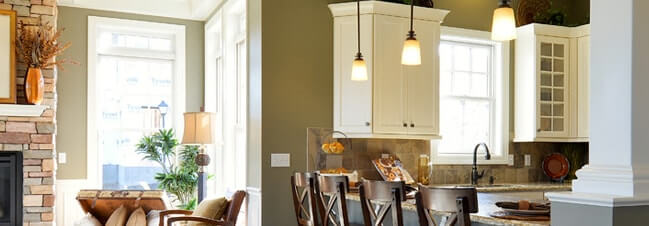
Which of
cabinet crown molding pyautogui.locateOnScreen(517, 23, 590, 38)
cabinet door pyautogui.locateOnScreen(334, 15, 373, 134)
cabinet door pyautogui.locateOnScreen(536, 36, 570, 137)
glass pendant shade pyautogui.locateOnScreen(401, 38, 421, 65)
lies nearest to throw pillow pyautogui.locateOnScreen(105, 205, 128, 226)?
cabinet door pyautogui.locateOnScreen(334, 15, 373, 134)

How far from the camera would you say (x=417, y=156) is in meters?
5.62

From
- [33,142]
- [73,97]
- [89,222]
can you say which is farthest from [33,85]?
[89,222]

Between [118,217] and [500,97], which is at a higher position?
[500,97]

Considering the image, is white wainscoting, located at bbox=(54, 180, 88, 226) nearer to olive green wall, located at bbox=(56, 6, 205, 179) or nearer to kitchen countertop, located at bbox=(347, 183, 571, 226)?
olive green wall, located at bbox=(56, 6, 205, 179)

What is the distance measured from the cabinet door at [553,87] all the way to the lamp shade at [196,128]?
10.7 feet

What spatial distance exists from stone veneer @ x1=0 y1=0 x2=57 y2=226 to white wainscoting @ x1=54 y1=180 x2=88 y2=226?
2.59ft

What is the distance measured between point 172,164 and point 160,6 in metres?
1.86

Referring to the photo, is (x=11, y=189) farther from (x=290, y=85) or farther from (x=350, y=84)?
(x=350, y=84)

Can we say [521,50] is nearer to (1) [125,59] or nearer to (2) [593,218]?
(2) [593,218]

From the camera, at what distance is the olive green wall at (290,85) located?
496 centimetres

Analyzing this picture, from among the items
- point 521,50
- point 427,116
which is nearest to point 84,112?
point 427,116

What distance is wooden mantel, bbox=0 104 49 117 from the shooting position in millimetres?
5480

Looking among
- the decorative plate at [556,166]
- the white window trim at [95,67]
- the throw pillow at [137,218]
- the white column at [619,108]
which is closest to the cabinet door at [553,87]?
the decorative plate at [556,166]

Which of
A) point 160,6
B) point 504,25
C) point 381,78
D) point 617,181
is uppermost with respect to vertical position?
point 160,6
